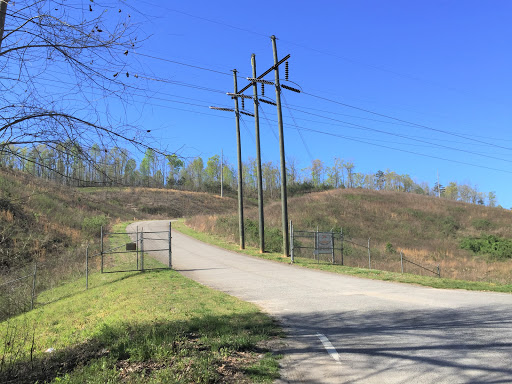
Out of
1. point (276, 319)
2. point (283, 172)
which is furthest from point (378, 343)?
point (283, 172)

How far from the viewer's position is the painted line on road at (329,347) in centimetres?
523

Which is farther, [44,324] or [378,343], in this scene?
[44,324]

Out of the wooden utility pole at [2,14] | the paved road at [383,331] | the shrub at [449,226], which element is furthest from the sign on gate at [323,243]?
the shrub at [449,226]

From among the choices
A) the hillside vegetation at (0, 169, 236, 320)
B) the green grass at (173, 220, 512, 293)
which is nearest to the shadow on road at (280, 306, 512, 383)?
the hillside vegetation at (0, 169, 236, 320)

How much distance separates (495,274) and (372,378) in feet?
82.9

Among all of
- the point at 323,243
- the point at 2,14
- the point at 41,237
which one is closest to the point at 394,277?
the point at 323,243

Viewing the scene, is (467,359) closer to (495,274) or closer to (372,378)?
(372,378)

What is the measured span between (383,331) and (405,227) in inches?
1651

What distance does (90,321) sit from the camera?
9.30m

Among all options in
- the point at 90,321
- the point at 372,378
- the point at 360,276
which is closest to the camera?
the point at 372,378

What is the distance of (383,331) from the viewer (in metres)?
6.55

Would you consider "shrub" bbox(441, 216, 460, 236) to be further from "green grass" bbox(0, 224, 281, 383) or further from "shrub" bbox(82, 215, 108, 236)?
"green grass" bbox(0, 224, 281, 383)

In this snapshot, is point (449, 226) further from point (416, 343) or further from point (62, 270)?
point (416, 343)

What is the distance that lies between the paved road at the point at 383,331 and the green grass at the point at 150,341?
0.63 meters
